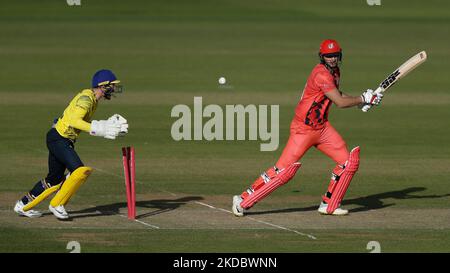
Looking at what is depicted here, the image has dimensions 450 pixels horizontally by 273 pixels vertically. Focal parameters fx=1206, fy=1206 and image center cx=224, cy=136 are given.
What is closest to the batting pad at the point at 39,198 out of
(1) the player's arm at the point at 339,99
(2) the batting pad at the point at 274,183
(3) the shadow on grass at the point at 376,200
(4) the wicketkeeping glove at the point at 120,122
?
(4) the wicketkeeping glove at the point at 120,122

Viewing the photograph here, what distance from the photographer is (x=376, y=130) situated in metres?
25.9

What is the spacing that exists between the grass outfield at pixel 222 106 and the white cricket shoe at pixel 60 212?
15 cm

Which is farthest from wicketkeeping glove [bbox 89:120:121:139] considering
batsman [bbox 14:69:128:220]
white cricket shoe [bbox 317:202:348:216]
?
white cricket shoe [bbox 317:202:348:216]

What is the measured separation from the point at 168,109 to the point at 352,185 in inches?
411

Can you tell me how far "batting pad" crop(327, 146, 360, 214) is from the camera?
15938 millimetres

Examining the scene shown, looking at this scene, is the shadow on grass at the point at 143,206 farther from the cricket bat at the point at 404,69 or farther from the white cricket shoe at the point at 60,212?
the cricket bat at the point at 404,69

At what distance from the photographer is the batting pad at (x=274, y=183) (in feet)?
51.7

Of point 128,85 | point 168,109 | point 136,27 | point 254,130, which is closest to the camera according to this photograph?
point 254,130

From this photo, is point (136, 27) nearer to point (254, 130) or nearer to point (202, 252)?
point (254, 130)

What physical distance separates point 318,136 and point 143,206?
2.71 metres

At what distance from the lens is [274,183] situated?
15766mm

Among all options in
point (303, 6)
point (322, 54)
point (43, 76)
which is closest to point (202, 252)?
point (322, 54)
